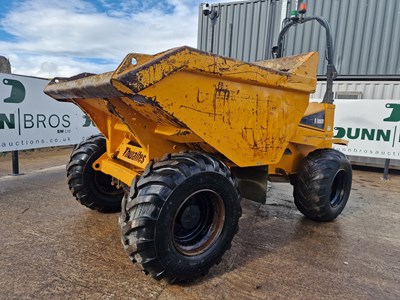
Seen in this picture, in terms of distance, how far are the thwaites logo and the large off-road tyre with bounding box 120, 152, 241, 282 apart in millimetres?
601

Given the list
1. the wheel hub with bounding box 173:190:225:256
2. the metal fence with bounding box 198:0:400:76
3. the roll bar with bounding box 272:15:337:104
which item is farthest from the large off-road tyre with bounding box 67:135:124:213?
A: the metal fence with bounding box 198:0:400:76

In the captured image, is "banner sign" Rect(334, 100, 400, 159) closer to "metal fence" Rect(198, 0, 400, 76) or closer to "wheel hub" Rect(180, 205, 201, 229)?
"metal fence" Rect(198, 0, 400, 76)

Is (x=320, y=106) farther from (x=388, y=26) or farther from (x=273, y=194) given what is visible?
(x=388, y=26)

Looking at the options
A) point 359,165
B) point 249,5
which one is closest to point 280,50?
point 359,165

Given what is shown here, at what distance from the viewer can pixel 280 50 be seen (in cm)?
420

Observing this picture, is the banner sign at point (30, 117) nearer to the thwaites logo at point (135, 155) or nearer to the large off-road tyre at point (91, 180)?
the large off-road tyre at point (91, 180)

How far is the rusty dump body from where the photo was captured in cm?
192

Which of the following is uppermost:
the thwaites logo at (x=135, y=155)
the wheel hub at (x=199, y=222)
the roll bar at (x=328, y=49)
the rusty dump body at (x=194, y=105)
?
the roll bar at (x=328, y=49)

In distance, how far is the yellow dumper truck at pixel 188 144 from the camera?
2.03 meters

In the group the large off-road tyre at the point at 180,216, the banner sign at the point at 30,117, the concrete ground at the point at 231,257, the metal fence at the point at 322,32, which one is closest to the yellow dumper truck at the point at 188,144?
the large off-road tyre at the point at 180,216

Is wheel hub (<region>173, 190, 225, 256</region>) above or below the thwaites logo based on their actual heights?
below

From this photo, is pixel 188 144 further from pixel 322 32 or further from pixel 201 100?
pixel 322 32

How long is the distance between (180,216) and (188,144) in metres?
0.68

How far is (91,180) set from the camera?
349 cm
